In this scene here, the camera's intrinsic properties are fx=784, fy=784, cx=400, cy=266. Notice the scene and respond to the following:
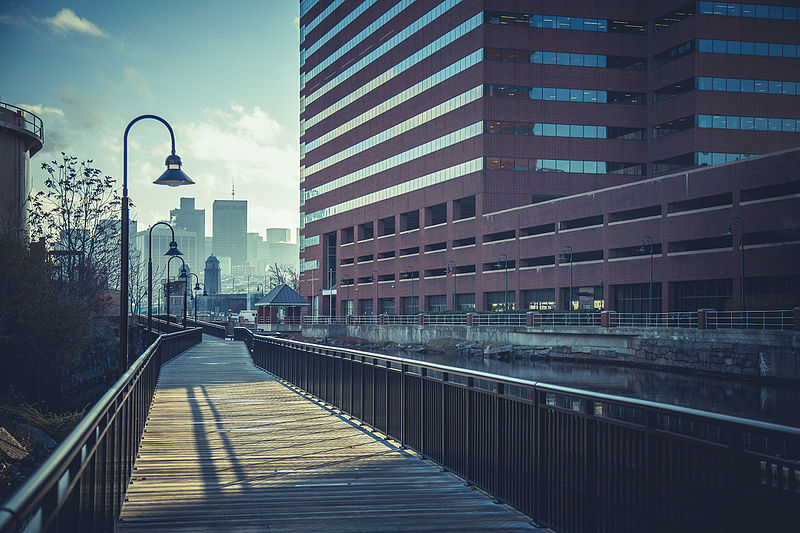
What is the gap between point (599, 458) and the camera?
5.88m

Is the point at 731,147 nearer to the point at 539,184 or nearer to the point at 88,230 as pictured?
the point at 539,184

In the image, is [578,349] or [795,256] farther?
[578,349]

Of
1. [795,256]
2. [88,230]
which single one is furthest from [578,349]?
[88,230]

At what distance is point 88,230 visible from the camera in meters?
50.0

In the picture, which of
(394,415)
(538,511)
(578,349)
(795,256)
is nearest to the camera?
(538,511)

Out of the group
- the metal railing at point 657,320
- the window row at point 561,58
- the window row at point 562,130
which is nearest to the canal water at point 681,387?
the metal railing at point 657,320

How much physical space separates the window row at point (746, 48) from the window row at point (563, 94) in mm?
8329

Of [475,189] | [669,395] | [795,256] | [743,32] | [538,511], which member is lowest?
[669,395]

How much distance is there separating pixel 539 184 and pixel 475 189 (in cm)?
620

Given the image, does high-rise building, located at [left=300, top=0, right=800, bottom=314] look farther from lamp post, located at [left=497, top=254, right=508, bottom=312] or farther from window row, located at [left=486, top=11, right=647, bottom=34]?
lamp post, located at [left=497, top=254, right=508, bottom=312]

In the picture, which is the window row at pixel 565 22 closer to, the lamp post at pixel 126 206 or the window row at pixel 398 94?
the window row at pixel 398 94

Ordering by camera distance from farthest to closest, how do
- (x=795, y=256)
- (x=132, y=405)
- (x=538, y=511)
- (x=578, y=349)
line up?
(x=578, y=349), (x=795, y=256), (x=132, y=405), (x=538, y=511)

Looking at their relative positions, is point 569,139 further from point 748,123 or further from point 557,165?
point 748,123

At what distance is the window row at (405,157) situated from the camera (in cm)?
7827
